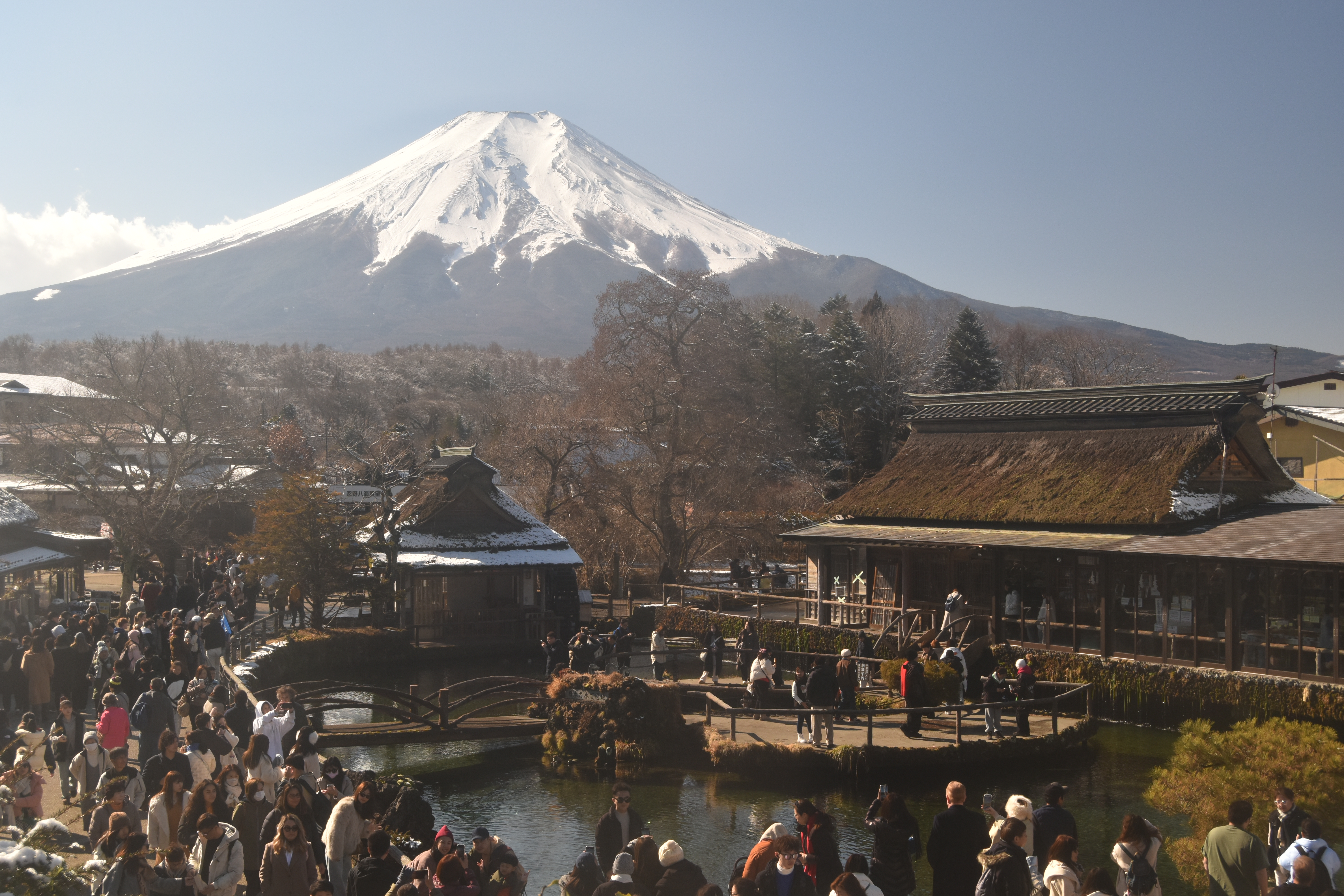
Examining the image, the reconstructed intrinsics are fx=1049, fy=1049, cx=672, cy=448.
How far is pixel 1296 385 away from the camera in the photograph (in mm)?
41531

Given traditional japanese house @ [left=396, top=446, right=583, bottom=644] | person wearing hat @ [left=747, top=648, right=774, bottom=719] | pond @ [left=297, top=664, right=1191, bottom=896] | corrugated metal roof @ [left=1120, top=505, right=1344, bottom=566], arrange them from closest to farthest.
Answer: pond @ [left=297, top=664, right=1191, bottom=896] → corrugated metal roof @ [left=1120, top=505, right=1344, bottom=566] → person wearing hat @ [left=747, top=648, right=774, bottom=719] → traditional japanese house @ [left=396, top=446, right=583, bottom=644]

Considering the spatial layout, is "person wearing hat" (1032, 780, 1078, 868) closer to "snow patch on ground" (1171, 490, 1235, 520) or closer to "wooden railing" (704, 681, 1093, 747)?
"wooden railing" (704, 681, 1093, 747)

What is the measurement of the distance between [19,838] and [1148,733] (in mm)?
17900

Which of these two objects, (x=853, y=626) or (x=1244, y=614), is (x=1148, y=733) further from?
(x=853, y=626)

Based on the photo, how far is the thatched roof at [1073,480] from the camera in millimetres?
22562

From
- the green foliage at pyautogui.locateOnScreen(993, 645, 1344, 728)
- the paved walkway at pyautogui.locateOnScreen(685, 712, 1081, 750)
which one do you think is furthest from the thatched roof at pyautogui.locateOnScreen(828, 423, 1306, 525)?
the paved walkway at pyautogui.locateOnScreen(685, 712, 1081, 750)

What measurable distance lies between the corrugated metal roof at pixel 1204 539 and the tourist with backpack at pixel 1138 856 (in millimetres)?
11958

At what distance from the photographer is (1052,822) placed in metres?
8.44

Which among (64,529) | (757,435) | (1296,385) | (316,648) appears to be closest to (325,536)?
(316,648)

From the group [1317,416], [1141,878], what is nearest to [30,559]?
[1141,878]

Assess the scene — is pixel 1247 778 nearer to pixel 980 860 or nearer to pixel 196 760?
pixel 980 860

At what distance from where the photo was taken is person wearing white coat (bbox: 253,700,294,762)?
11680mm

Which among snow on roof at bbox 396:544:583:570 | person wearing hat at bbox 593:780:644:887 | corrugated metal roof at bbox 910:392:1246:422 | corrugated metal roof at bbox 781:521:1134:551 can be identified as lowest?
person wearing hat at bbox 593:780:644:887

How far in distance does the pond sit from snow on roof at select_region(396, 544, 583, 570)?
31.4 feet
